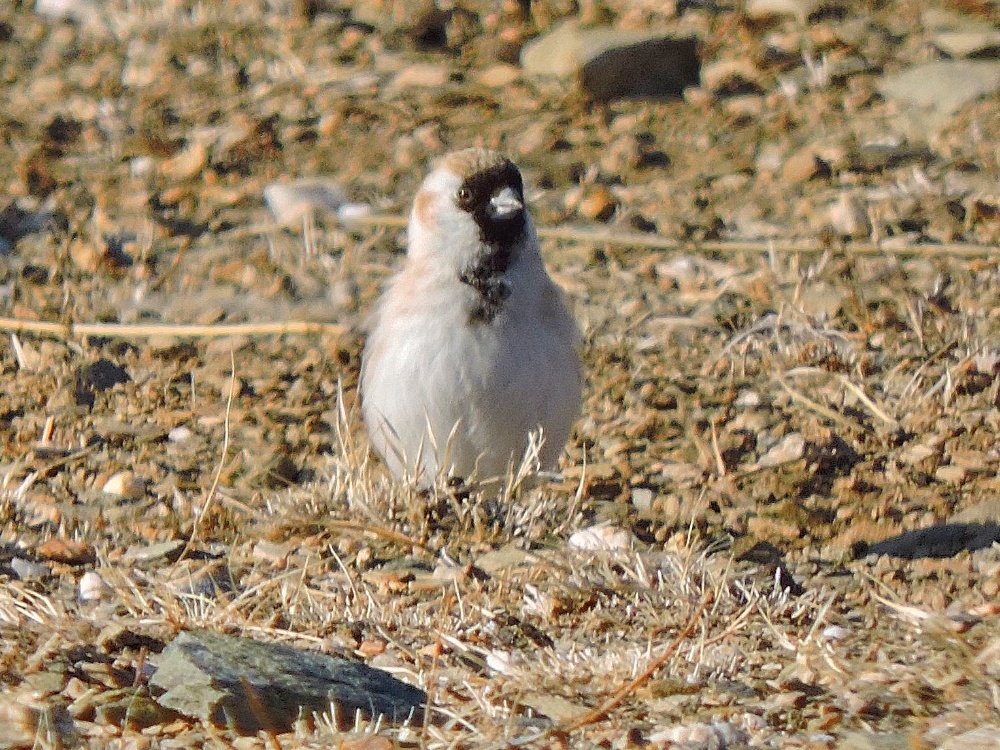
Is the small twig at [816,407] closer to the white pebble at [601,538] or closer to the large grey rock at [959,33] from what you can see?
the white pebble at [601,538]

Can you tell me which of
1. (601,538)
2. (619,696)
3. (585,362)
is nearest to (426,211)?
(585,362)

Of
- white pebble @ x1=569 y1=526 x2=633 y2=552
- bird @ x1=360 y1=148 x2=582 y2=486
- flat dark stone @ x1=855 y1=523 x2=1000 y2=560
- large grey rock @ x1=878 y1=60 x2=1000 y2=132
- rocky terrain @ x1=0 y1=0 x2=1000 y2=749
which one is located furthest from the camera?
large grey rock @ x1=878 y1=60 x2=1000 y2=132

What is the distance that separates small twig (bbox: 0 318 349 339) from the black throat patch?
1.42 meters

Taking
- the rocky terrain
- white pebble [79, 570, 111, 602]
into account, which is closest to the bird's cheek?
the rocky terrain

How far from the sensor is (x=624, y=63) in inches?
315

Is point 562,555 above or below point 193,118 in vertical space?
below

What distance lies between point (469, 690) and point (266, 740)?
1.48ft

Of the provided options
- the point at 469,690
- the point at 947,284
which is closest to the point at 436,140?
the point at 947,284

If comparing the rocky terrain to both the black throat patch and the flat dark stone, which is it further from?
the black throat patch

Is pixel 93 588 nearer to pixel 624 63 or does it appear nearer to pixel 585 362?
pixel 585 362

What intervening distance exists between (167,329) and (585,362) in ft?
5.26

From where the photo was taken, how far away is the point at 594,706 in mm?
3443

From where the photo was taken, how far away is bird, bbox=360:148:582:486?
16.3 feet

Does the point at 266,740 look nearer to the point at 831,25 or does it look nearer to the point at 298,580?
the point at 298,580
